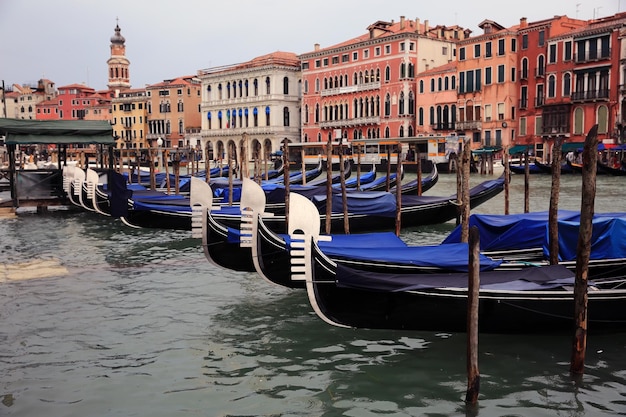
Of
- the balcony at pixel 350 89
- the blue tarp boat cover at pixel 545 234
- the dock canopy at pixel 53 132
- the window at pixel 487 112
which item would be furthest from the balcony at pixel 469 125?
the blue tarp boat cover at pixel 545 234

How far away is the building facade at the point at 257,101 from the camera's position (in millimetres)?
39156

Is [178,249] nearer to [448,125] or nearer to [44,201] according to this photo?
[44,201]

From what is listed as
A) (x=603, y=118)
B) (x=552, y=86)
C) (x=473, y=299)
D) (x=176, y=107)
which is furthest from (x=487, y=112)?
(x=473, y=299)

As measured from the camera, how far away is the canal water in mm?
3879

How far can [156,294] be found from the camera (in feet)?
21.4

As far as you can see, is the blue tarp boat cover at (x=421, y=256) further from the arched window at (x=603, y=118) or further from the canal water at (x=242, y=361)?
the arched window at (x=603, y=118)

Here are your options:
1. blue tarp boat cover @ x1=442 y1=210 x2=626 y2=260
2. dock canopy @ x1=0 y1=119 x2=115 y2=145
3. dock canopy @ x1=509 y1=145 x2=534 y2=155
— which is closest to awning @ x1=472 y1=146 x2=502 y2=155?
dock canopy @ x1=509 y1=145 x2=534 y2=155

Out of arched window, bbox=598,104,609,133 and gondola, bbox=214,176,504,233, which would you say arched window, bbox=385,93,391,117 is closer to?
arched window, bbox=598,104,609,133

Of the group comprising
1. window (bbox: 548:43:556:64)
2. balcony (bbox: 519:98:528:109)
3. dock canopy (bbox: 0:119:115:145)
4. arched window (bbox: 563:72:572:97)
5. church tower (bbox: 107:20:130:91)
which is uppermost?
church tower (bbox: 107:20:130:91)

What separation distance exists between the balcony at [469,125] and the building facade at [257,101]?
1172cm

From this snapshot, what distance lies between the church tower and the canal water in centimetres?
4960

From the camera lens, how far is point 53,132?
42.0 feet

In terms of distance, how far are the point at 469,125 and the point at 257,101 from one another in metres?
14.8

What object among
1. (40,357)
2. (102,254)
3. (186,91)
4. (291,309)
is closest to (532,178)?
(102,254)
